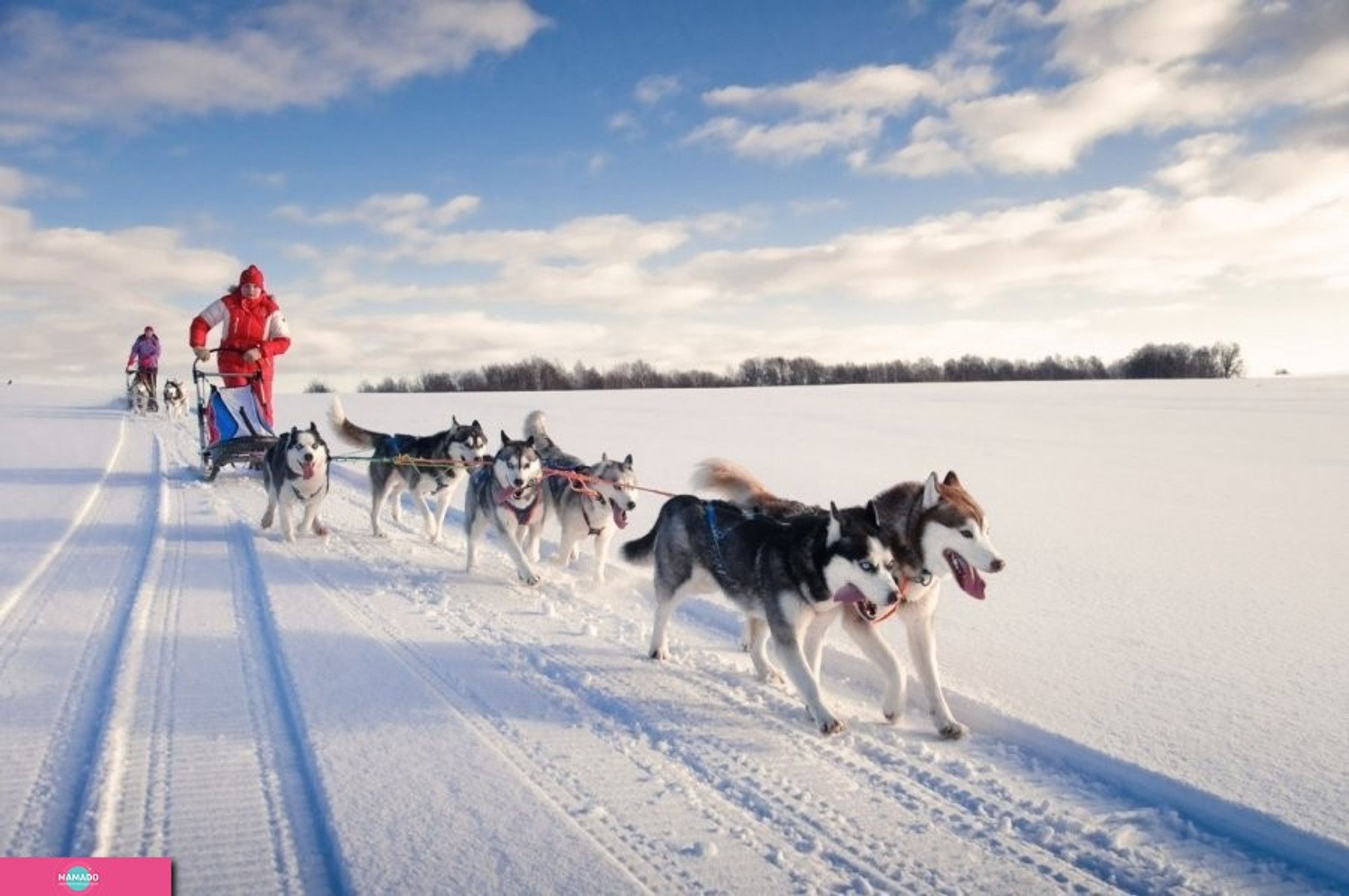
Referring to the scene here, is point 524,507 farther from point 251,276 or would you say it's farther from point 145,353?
point 145,353

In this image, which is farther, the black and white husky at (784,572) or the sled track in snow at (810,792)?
the black and white husky at (784,572)

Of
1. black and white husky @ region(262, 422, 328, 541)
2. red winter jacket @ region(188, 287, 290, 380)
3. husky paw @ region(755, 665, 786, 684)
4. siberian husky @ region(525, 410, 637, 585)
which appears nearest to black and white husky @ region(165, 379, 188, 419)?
red winter jacket @ region(188, 287, 290, 380)

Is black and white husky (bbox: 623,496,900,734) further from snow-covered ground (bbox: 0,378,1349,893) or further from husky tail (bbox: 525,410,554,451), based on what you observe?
husky tail (bbox: 525,410,554,451)

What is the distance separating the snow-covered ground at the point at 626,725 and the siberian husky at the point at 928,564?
0.18 metres

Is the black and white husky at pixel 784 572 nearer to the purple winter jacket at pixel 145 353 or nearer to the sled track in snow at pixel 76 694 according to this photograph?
the sled track in snow at pixel 76 694

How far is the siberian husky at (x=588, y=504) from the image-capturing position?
20.1ft

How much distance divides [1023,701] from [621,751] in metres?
1.84

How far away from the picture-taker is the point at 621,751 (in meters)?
3.19

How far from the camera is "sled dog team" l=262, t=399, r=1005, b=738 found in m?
3.55

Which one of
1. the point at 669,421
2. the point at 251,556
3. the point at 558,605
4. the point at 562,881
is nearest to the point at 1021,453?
the point at 669,421

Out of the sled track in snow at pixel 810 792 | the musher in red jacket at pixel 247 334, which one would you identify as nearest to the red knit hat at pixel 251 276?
the musher in red jacket at pixel 247 334

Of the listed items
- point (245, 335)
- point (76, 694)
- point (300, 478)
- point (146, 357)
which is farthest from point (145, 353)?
point (76, 694)

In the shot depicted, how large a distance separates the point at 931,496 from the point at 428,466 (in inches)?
200

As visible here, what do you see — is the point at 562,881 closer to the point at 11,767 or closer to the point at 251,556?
the point at 11,767
